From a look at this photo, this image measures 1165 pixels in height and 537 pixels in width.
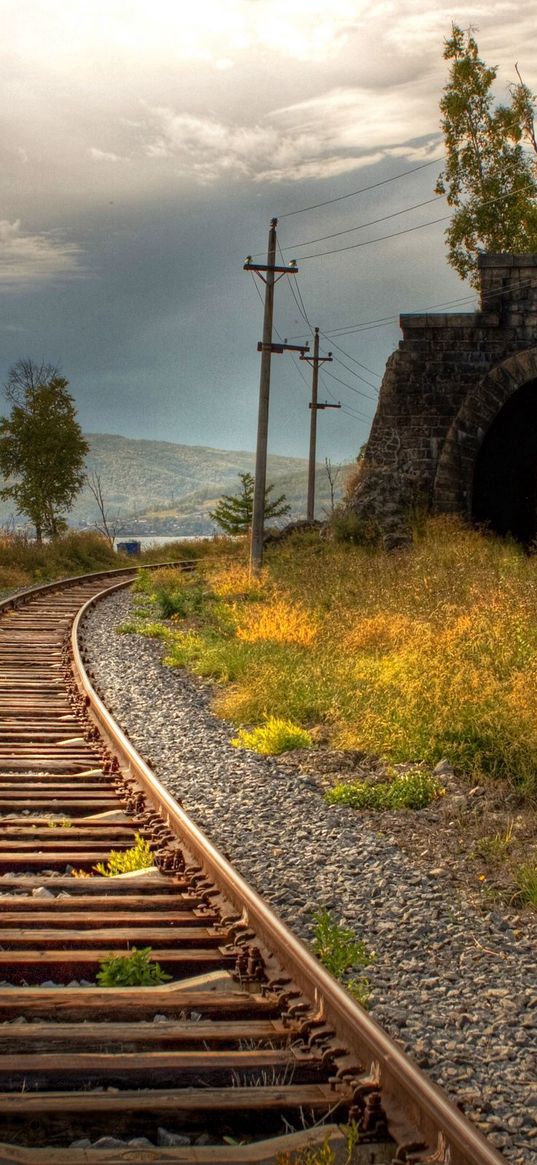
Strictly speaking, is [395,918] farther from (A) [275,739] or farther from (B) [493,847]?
(A) [275,739]

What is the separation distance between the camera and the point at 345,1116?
9.58 feet

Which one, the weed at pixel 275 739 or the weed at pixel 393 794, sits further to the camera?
the weed at pixel 275 739

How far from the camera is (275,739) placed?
8.45 metres

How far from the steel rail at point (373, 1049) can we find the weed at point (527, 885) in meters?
1.47

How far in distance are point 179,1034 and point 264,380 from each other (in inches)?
823

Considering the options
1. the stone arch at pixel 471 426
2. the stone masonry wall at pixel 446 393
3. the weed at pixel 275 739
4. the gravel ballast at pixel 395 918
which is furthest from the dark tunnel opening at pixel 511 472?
the gravel ballast at pixel 395 918

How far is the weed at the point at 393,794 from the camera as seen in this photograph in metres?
6.79

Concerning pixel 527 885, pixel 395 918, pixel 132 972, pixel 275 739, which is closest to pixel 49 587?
pixel 275 739

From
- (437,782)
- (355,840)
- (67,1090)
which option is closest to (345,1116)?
(67,1090)

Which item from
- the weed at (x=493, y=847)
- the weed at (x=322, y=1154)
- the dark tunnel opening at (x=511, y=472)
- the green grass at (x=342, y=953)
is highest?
the dark tunnel opening at (x=511, y=472)

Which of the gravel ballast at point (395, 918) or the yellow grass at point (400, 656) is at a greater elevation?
the yellow grass at point (400, 656)

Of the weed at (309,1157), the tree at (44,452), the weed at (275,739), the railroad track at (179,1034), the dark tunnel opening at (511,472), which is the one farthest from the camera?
the tree at (44,452)

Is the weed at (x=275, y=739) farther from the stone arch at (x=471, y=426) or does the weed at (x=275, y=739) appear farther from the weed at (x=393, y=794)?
the stone arch at (x=471, y=426)

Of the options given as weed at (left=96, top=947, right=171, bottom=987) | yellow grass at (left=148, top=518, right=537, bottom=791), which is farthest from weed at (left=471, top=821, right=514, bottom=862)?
weed at (left=96, top=947, right=171, bottom=987)
